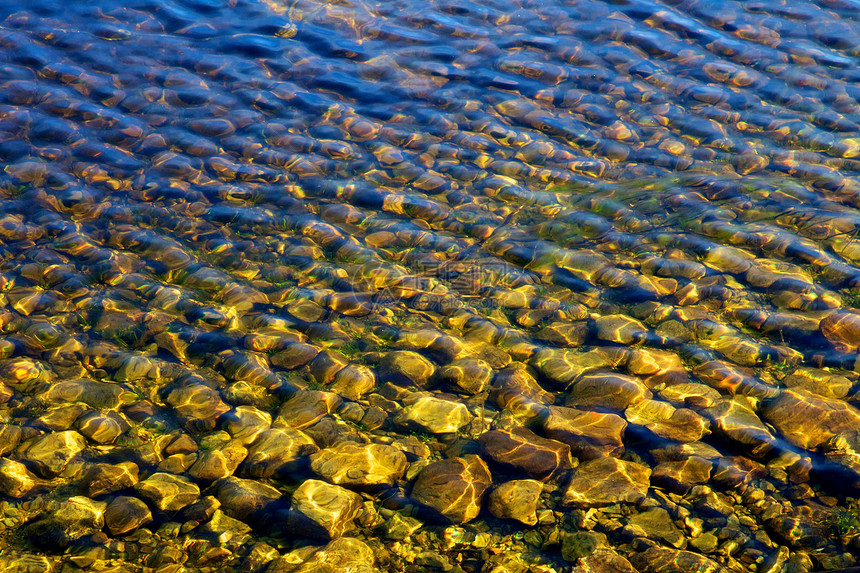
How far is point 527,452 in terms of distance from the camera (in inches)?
178

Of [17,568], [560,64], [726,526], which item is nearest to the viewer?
[17,568]

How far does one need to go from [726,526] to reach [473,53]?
23.3ft

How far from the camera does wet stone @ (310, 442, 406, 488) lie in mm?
4375

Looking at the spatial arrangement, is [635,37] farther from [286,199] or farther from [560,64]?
[286,199]

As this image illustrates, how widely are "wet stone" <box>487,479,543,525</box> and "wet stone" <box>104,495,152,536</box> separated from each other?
7.05 ft

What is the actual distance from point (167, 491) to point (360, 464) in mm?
1237

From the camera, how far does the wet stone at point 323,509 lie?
4.07m

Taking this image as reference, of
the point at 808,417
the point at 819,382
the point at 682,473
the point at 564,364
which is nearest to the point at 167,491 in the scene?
the point at 564,364

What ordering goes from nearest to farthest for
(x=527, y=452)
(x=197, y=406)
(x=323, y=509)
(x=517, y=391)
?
(x=323, y=509)
(x=527, y=452)
(x=197, y=406)
(x=517, y=391)

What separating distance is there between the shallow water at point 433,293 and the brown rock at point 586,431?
0.02 meters

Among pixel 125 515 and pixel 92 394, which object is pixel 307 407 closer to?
pixel 125 515

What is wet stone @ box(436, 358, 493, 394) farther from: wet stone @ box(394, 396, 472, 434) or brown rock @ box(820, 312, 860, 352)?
brown rock @ box(820, 312, 860, 352)

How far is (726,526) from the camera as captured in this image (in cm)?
406

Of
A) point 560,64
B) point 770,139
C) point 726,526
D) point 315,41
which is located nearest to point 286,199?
point 315,41
